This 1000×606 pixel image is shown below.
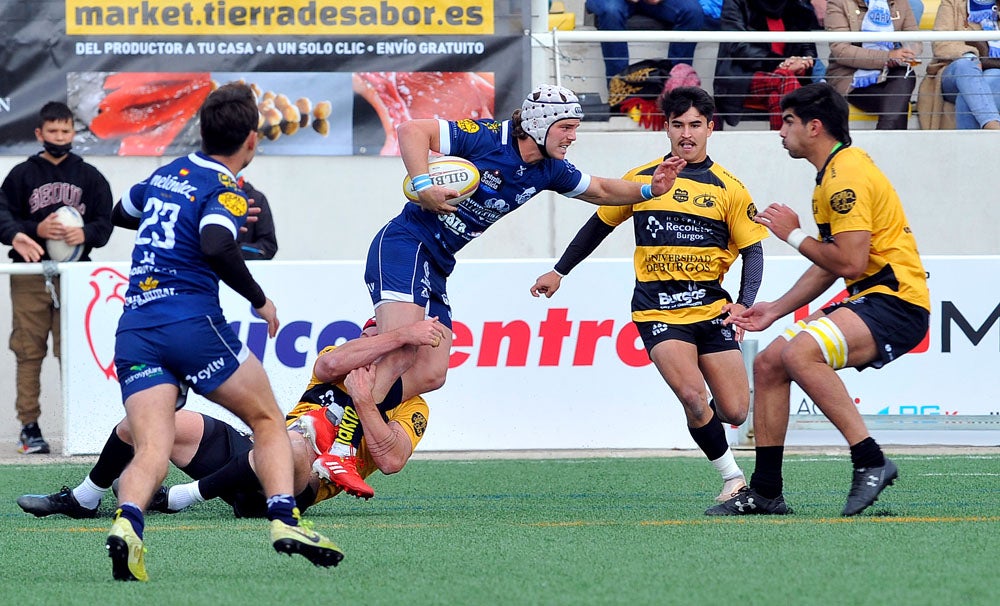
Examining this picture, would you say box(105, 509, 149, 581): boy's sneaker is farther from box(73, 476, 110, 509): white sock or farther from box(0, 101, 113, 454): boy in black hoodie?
box(0, 101, 113, 454): boy in black hoodie

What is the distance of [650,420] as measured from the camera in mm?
9680

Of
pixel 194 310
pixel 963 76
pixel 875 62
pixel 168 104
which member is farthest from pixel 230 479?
pixel 963 76

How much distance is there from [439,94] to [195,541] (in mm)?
6743

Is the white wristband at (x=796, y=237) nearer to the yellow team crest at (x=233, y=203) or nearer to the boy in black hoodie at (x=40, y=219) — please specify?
the yellow team crest at (x=233, y=203)

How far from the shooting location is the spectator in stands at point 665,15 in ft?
41.0

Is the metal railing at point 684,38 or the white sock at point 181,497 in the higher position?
the metal railing at point 684,38

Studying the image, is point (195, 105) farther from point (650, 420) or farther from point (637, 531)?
point (637, 531)

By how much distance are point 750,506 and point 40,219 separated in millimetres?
5766

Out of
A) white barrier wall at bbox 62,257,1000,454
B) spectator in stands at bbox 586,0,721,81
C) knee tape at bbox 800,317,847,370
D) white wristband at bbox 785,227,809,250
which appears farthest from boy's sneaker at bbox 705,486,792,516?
spectator in stands at bbox 586,0,721,81

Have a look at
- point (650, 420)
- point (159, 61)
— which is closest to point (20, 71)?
point (159, 61)

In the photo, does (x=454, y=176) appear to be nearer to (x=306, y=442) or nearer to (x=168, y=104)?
(x=306, y=442)

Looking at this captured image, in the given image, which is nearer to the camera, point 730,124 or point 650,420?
point 650,420

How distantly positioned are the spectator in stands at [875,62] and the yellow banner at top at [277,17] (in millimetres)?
3156

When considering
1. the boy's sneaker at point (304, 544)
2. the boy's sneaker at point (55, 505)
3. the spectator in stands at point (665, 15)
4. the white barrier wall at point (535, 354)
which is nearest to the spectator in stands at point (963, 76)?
the spectator in stands at point (665, 15)
